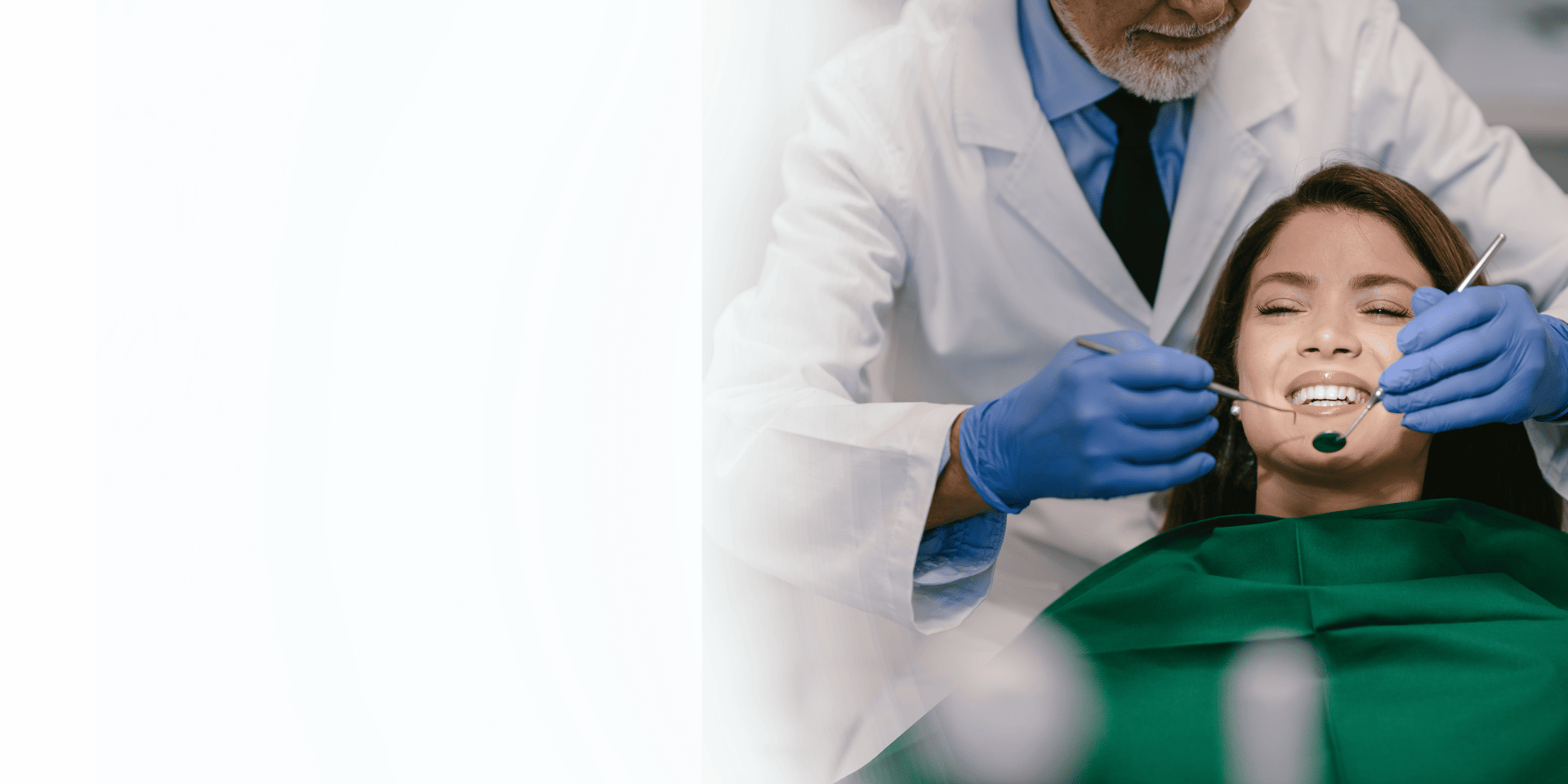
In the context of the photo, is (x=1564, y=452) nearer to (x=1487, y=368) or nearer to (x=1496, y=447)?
(x=1496, y=447)

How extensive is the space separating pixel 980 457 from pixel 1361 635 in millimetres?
359

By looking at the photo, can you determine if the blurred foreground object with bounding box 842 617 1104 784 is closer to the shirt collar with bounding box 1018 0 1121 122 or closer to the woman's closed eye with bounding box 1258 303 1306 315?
the woman's closed eye with bounding box 1258 303 1306 315

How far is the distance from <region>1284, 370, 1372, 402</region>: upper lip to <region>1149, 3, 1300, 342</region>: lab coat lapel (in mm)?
177

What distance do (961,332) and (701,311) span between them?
0.99ft

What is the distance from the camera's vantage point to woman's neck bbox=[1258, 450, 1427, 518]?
956 millimetres

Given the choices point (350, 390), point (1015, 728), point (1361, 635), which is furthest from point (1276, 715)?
point (350, 390)

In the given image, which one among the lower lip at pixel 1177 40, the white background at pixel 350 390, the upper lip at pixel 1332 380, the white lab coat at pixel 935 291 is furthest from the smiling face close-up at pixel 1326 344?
the white background at pixel 350 390

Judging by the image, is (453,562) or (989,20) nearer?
(453,562)

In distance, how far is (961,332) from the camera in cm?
109

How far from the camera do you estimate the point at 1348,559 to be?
35.1 inches

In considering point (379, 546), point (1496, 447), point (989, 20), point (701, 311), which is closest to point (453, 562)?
point (379, 546)

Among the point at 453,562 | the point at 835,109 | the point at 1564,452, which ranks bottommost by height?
the point at 453,562

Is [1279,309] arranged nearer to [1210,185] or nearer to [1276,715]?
[1210,185]

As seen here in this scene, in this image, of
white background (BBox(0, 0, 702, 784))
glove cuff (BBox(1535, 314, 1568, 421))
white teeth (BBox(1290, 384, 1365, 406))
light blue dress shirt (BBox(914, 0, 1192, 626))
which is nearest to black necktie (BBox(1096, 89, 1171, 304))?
light blue dress shirt (BBox(914, 0, 1192, 626))
